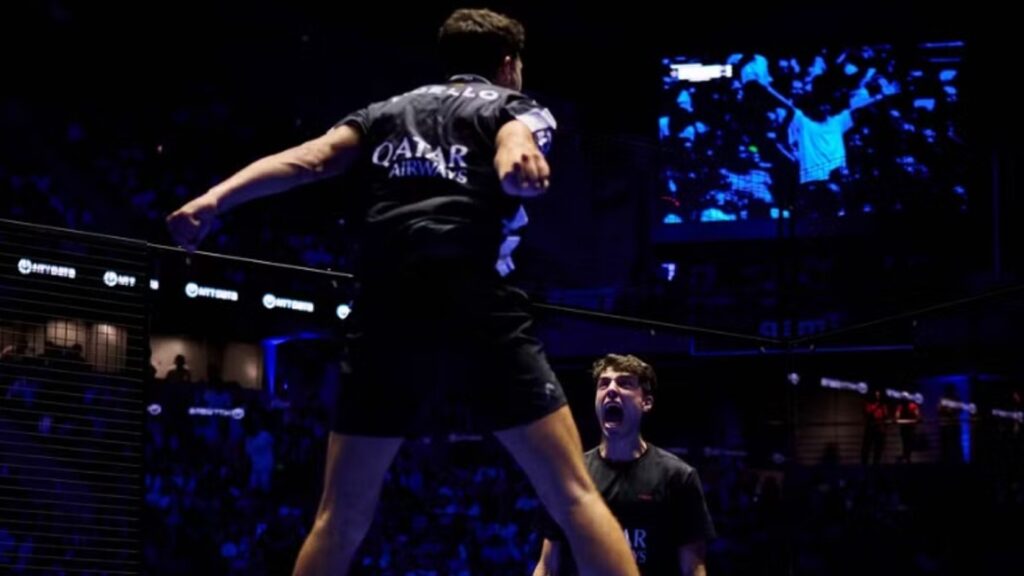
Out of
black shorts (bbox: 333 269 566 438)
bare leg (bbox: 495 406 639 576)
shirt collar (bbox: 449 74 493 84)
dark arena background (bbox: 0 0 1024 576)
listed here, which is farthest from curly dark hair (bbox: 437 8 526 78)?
dark arena background (bbox: 0 0 1024 576)

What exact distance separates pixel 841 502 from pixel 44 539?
23.3ft

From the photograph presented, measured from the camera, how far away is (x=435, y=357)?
2.89 metres

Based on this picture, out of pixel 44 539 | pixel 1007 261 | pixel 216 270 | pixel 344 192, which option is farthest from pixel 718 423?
pixel 44 539

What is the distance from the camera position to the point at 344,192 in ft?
64.9

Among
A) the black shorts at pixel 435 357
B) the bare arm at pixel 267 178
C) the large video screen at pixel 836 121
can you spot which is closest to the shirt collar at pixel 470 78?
the bare arm at pixel 267 178

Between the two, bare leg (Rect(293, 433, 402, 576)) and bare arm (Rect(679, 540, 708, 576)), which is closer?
bare leg (Rect(293, 433, 402, 576))

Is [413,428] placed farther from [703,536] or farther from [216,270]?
[216,270]

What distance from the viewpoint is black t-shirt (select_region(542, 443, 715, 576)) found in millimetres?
4969

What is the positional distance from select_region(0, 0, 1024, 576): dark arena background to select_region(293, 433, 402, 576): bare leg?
14.7 ft

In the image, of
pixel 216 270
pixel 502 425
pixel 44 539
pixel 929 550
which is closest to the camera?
pixel 502 425

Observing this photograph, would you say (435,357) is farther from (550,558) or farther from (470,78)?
(550,558)

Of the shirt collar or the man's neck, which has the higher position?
the shirt collar


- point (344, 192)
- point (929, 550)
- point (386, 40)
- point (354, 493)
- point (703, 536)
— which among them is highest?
point (386, 40)

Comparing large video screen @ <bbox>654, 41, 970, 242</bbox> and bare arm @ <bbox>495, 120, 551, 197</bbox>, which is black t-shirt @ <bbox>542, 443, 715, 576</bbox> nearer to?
bare arm @ <bbox>495, 120, 551, 197</bbox>
